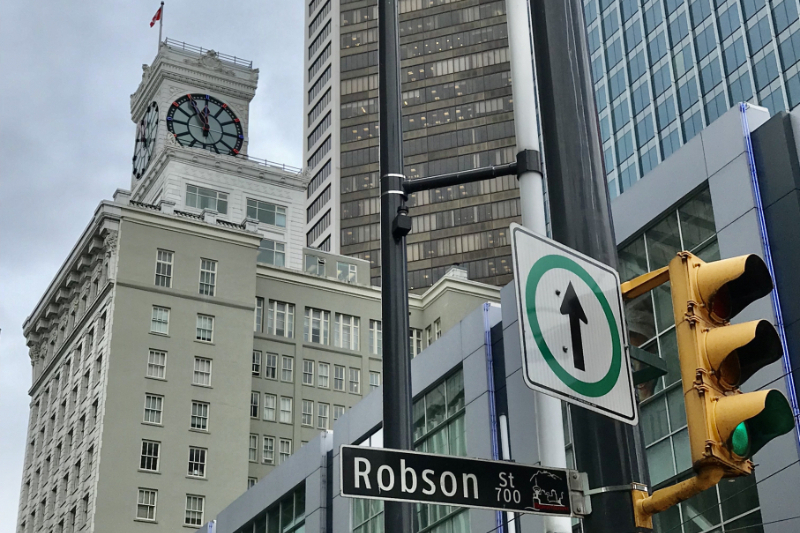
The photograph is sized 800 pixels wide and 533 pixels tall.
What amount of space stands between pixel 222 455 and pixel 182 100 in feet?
147

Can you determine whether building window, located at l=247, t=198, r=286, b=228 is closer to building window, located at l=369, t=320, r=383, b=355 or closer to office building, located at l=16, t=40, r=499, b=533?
office building, located at l=16, t=40, r=499, b=533

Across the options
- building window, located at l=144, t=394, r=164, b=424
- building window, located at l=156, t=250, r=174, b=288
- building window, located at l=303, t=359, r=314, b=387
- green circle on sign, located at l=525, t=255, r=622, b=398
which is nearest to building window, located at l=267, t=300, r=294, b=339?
building window, located at l=303, t=359, r=314, b=387

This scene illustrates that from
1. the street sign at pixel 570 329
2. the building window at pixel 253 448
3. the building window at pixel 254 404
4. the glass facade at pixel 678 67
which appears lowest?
the street sign at pixel 570 329

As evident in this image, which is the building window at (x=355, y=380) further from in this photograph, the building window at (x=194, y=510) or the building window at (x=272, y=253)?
the building window at (x=194, y=510)

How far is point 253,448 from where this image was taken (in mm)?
81375

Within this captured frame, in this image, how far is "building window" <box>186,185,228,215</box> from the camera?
98.9m

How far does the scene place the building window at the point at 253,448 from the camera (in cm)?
8062

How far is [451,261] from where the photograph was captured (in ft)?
456

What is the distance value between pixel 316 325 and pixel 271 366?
19.6ft

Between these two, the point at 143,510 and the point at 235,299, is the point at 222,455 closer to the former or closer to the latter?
the point at 143,510

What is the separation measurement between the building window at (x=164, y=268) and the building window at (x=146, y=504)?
15.2 metres

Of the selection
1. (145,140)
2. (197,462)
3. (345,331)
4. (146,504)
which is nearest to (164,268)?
(197,462)

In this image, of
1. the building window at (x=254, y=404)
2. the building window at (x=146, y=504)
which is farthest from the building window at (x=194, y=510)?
the building window at (x=254, y=404)

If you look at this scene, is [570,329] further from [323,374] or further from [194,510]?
[323,374]
